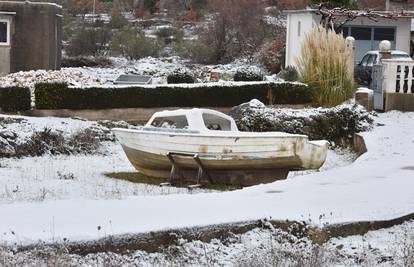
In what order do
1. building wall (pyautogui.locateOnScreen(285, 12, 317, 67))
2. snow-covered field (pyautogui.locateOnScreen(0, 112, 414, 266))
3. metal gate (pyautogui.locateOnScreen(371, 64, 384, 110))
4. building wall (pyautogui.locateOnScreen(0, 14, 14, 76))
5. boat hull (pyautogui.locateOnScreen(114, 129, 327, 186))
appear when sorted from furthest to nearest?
1. building wall (pyautogui.locateOnScreen(285, 12, 317, 67))
2. building wall (pyautogui.locateOnScreen(0, 14, 14, 76))
3. metal gate (pyautogui.locateOnScreen(371, 64, 384, 110))
4. boat hull (pyautogui.locateOnScreen(114, 129, 327, 186))
5. snow-covered field (pyautogui.locateOnScreen(0, 112, 414, 266))

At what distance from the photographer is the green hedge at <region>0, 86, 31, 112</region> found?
21484 mm

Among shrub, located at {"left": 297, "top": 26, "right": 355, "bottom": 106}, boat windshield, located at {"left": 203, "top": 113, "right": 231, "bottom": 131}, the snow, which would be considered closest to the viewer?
the snow

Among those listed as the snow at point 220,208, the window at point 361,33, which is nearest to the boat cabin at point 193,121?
the snow at point 220,208

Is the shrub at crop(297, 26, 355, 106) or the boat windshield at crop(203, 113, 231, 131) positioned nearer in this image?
the boat windshield at crop(203, 113, 231, 131)

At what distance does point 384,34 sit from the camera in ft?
119

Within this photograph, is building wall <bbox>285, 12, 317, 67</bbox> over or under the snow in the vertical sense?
over

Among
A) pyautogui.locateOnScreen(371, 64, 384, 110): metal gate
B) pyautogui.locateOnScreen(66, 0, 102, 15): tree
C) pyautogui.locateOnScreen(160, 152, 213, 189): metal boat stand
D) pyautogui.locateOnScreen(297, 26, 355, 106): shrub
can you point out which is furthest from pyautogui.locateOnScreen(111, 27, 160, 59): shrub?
pyautogui.locateOnScreen(160, 152, 213, 189): metal boat stand

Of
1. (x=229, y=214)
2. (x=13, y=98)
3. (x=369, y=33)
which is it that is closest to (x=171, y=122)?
(x=229, y=214)

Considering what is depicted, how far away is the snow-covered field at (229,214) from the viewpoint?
304 inches

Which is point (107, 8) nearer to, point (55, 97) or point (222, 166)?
point (55, 97)

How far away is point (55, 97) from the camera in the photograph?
2186 centimetres

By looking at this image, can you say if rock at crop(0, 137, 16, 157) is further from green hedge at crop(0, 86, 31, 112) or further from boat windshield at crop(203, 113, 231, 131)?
boat windshield at crop(203, 113, 231, 131)

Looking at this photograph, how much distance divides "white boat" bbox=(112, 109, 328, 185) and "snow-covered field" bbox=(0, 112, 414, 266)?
5.19 ft

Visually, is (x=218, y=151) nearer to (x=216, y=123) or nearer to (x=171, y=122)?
(x=216, y=123)
